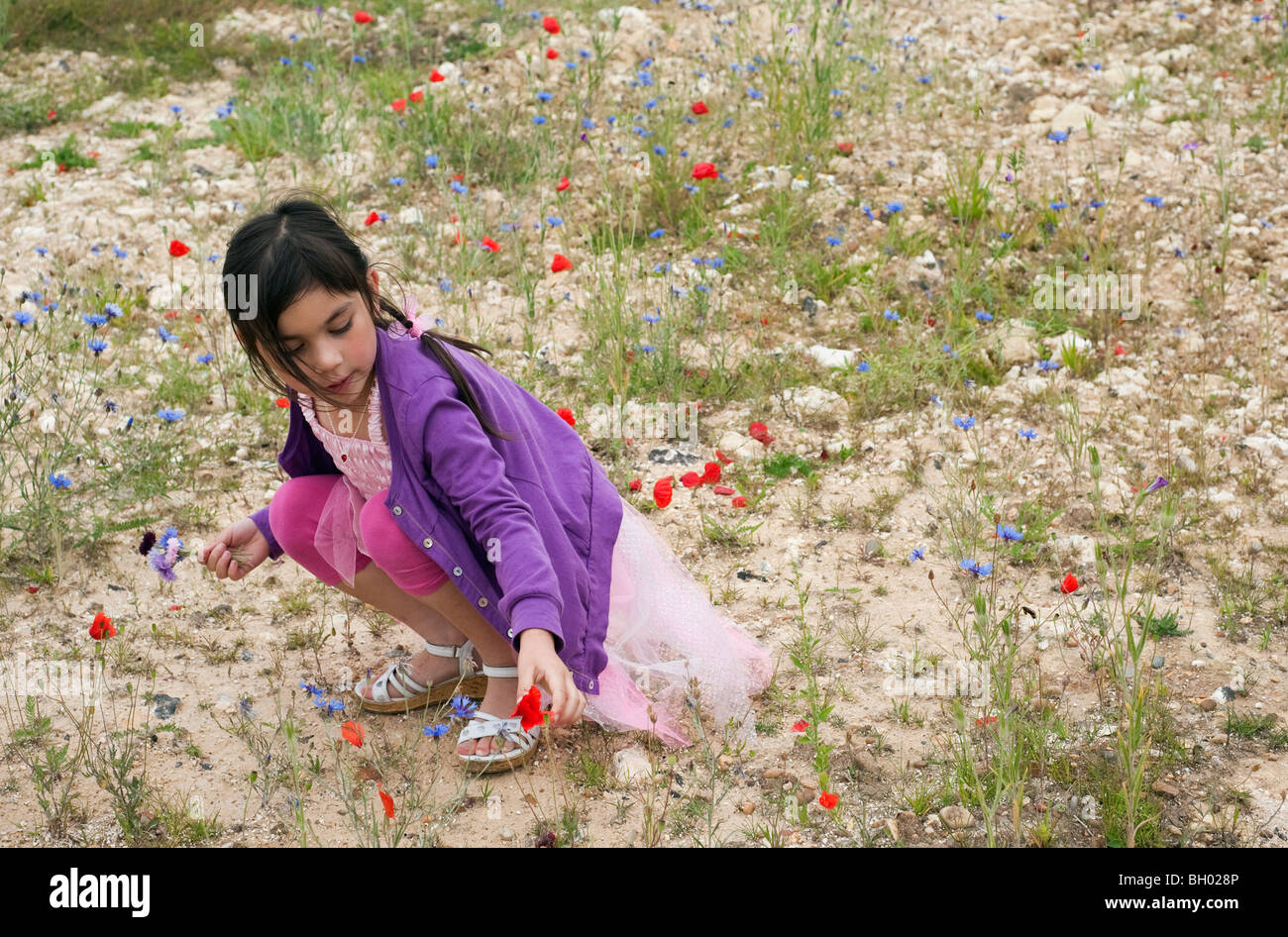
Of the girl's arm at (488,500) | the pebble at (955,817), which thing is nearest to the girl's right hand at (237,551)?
the girl's arm at (488,500)

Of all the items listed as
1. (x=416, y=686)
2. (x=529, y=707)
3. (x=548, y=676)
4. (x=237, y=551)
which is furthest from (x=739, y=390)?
(x=529, y=707)

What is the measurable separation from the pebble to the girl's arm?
2.67 ft

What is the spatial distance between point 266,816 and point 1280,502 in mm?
2683

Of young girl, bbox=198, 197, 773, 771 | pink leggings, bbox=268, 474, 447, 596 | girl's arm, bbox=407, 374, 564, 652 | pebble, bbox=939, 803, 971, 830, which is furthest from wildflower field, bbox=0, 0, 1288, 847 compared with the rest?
Result: girl's arm, bbox=407, 374, 564, 652

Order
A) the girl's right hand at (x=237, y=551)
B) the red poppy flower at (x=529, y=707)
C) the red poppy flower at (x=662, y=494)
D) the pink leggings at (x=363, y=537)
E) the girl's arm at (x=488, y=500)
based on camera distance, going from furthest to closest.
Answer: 1. the red poppy flower at (x=662, y=494)
2. the girl's right hand at (x=237, y=551)
3. the pink leggings at (x=363, y=537)
4. the girl's arm at (x=488, y=500)
5. the red poppy flower at (x=529, y=707)

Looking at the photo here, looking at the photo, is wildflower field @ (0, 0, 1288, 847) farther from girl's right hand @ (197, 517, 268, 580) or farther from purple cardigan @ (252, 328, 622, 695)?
purple cardigan @ (252, 328, 622, 695)

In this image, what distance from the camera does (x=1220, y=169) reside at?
14.5 feet

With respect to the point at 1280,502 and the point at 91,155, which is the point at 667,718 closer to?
the point at 1280,502

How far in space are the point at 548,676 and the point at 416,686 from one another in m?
0.92

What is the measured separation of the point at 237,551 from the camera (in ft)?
8.29

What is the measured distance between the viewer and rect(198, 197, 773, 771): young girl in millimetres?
2154

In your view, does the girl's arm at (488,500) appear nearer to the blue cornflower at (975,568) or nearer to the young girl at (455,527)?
the young girl at (455,527)

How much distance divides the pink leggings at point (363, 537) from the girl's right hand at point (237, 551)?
0.05 meters

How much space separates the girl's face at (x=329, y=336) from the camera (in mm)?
2166
